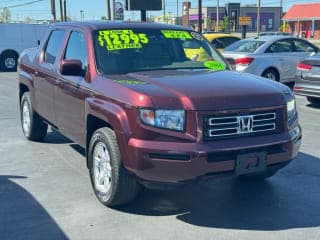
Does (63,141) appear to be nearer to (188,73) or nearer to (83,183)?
(83,183)

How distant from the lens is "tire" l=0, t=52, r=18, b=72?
2352cm

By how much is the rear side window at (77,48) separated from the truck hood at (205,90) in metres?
0.62

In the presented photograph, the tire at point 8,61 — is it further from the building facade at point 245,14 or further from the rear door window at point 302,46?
the building facade at point 245,14

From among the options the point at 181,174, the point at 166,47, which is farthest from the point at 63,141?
the point at 181,174

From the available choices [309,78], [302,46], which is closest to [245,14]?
[302,46]

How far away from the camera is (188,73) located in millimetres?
5062

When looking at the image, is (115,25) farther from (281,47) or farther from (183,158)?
(281,47)

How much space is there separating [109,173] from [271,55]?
9.17 meters

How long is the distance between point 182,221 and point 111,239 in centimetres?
70

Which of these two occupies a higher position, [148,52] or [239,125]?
[148,52]

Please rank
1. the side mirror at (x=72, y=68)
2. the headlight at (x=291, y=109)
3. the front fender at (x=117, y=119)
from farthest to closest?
the side mirror at (x=72, y=68) → the headlight at (x=291, y=109) → the front fender at (x=117, y=119)

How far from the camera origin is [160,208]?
4.73m

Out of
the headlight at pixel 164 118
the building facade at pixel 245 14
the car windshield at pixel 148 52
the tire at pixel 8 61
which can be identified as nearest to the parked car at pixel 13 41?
the tire at pixel 8 61

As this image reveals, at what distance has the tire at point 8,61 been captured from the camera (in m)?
23.5
